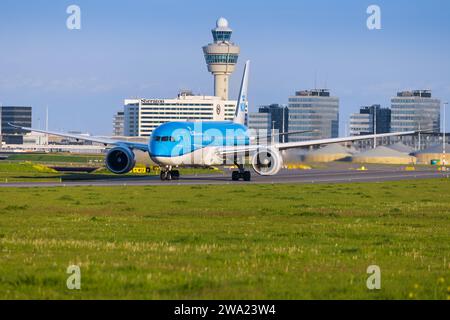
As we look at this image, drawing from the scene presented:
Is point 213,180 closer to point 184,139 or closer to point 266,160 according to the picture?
point 266,160

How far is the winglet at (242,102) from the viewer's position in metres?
102

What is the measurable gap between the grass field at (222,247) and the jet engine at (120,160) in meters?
28.6

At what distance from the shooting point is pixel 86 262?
2550 centimetres

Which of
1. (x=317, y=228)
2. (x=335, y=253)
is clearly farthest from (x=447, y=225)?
(x=335, y=253)

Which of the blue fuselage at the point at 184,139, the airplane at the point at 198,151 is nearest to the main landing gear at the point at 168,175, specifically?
the airplane at the point at 198,151

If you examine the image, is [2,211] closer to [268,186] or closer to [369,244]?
[369,244]

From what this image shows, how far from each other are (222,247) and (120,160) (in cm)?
5862

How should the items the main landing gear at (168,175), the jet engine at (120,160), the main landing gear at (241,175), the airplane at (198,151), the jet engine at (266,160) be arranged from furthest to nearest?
the jet engine at (120,160) < the main landing gear at (241,175) < the jet engine at (266,160) < the main landing gear at (168,175) < the airplane at (198,151)

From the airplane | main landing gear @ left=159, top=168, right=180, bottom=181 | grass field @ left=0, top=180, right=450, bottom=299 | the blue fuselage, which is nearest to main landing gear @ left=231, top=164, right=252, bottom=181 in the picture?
the airplane

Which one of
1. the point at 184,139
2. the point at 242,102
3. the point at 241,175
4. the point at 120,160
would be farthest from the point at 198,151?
the point at 242,102

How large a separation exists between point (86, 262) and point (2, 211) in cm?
2111

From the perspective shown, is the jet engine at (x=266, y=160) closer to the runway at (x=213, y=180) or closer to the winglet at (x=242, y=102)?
the runway at (x=213, y=180)

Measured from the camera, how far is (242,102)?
105 metres

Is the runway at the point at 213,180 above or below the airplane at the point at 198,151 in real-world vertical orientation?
below
